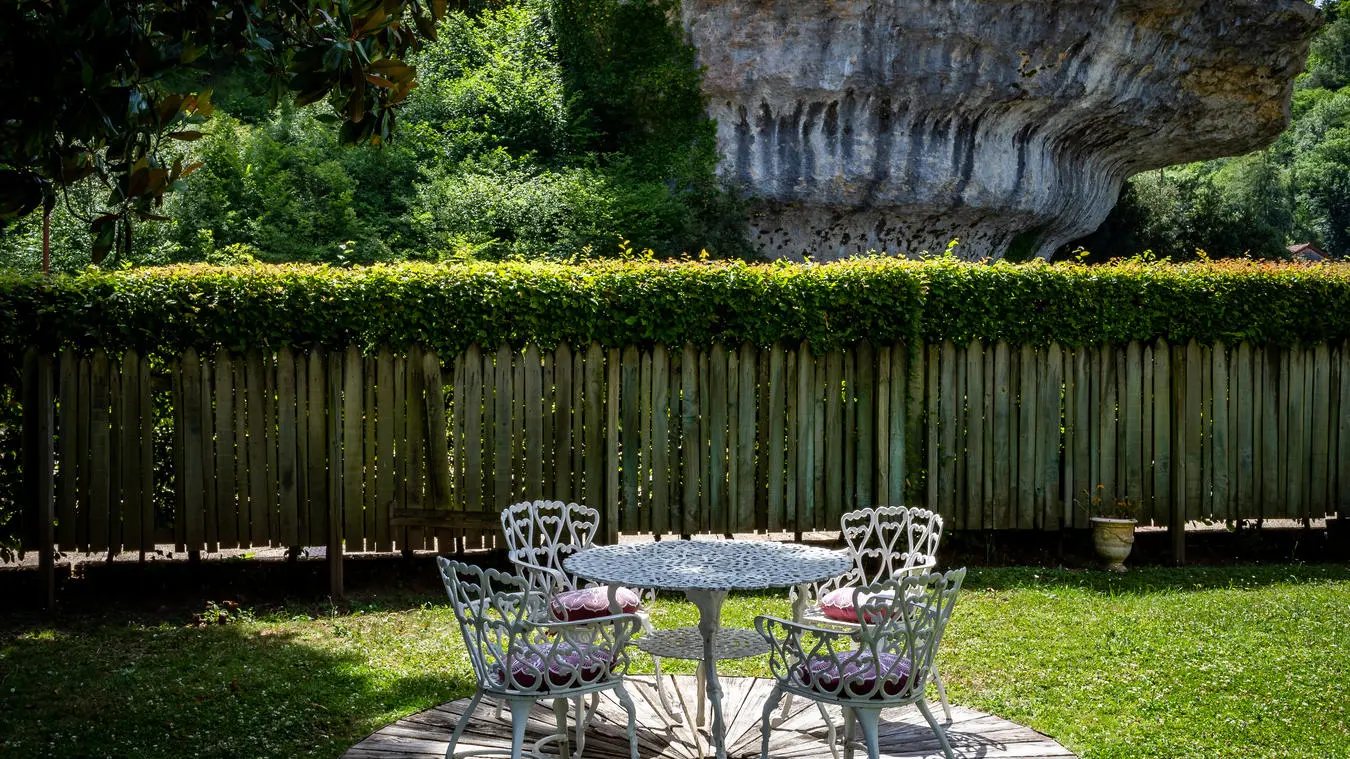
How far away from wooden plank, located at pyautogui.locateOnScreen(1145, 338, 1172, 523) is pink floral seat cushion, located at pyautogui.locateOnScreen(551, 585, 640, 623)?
20.5 feet

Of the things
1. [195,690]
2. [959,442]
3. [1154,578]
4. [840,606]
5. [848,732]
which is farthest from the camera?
[959,442]

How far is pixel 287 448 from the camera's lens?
27.1 ft

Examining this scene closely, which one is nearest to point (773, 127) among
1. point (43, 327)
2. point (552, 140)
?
point (552, 140)

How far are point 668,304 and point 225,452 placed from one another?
3.66 m

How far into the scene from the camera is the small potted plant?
30.2ft

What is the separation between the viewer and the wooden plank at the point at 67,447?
7926 millimetres

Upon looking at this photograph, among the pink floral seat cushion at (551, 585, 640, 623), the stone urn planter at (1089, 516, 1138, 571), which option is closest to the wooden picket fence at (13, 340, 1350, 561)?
the stone urn planter at (1089, 516, 1138, 571)

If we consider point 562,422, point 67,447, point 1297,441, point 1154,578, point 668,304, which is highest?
point 668,304

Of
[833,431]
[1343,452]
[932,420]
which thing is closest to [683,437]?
[833,431]

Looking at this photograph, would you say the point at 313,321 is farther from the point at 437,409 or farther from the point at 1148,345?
the point at 1148,345

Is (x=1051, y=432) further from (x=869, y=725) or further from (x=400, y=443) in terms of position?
(x=869, y=725)

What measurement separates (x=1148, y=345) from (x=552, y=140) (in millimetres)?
10501

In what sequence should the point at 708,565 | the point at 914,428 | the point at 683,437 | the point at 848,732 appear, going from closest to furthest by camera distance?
the point at 848,732 < the point at 708,565 < the point at 683,437 < the point at 914,428

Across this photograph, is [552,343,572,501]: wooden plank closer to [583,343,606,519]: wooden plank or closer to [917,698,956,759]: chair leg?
[583,343,606,519]: wooden plank
